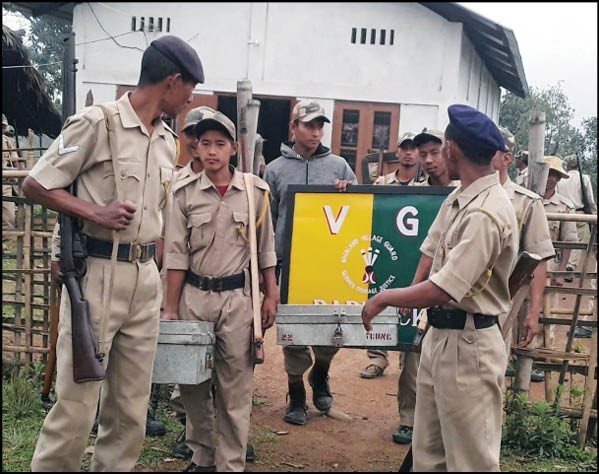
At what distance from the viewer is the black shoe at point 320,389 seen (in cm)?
514

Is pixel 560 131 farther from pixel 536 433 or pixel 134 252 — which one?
pixel 134 252

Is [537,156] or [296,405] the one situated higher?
[537,156]

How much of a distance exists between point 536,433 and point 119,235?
3.11 meters

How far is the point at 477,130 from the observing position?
296 centimetres

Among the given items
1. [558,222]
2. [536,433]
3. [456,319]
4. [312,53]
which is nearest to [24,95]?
[312,53]

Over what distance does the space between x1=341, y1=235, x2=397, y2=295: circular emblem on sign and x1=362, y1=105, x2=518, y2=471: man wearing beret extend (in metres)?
1.33

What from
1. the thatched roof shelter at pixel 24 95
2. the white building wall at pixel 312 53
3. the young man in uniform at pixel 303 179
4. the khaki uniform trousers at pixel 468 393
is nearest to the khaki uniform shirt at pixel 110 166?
the khaki uniform trousers at pixel 468 393

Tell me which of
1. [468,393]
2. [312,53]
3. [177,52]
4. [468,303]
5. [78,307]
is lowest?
[468,393]

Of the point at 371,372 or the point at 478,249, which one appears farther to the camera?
the point at 371,372

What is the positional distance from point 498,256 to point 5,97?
830cm

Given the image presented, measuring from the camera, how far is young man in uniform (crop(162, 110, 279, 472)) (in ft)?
12.4

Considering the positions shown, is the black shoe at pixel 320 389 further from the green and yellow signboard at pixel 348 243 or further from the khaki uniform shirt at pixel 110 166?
the khaki uniform shirt at pixel 110 166

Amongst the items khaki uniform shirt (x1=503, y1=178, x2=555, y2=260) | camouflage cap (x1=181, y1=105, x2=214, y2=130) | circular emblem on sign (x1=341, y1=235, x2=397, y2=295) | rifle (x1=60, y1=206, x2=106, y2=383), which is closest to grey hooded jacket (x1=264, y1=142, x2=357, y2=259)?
circular emblem on sign (x1=341, y1=235, x2=397, y2=295)

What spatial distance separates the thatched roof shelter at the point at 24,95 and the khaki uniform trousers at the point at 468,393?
6379 mm
